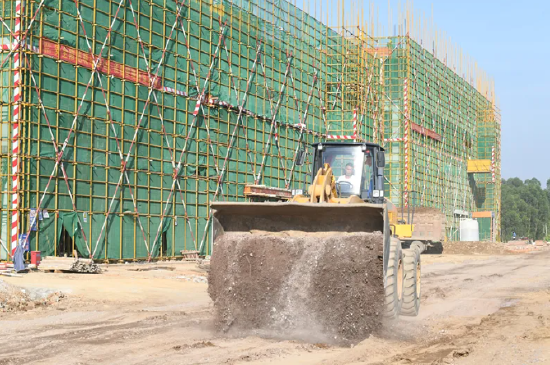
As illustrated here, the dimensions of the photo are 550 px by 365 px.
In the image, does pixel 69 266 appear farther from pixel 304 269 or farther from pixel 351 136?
pixel 351 136

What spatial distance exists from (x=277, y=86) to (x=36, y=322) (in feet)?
77.6

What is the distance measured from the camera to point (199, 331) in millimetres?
10227

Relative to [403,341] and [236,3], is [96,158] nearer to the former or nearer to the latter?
[236,3]

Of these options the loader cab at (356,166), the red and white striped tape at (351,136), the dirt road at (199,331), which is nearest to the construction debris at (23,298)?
the dirt road at (199,331)

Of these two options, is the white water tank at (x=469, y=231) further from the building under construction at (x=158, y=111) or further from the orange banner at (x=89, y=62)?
the orange banner at (x=89, y=62)

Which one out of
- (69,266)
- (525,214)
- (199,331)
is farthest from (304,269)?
(525,214)

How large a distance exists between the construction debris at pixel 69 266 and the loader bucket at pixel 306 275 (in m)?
9.43

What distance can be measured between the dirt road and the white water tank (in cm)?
3414

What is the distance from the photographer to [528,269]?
86.7 feet

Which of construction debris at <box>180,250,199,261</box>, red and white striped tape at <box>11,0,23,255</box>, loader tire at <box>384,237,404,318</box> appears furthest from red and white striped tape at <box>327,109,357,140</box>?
loader tire at <box>384,237,404,318</box>

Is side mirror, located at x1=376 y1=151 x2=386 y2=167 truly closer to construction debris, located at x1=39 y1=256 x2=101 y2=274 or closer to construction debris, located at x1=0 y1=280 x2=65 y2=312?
construction debris, located at x1=0 y1=280 x2=65 y2=312

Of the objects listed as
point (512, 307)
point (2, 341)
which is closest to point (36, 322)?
point (2, 341)

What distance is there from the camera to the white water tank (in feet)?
168

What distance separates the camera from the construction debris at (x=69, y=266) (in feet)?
61.1
